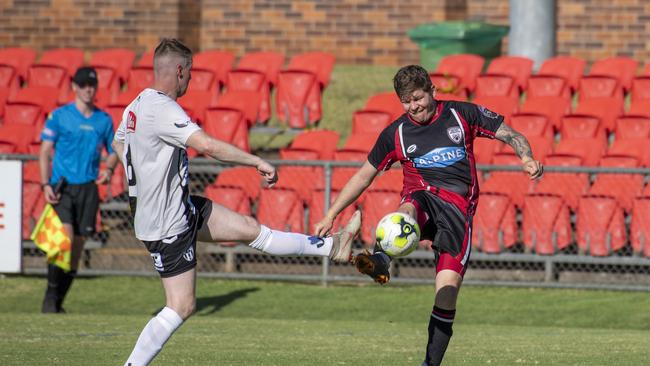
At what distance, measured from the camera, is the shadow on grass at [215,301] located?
12898mm

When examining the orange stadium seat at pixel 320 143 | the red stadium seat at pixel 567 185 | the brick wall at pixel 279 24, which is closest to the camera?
the red stadium seat at pixel 567 185

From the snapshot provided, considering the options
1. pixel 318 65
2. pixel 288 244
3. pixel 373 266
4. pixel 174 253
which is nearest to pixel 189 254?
pixel 174 253

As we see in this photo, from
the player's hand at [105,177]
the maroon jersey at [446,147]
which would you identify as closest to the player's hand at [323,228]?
the maroon jersey at [446,147]

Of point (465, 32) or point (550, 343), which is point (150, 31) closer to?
point (465, 32)

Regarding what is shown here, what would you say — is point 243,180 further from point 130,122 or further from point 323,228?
point 130,122

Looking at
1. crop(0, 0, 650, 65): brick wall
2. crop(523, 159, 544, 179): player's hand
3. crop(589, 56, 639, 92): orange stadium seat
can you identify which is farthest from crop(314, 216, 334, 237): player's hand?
crop(0, 0, 650, 65): brick wall

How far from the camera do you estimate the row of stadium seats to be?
1569 centimetres

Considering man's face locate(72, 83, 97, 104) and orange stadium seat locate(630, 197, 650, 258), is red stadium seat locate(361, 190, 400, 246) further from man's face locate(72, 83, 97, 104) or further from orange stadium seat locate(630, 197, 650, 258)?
man's face locate(72, 83, 97, 104)

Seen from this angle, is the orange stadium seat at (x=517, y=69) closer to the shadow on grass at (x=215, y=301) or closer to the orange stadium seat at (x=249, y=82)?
the orange stadium seat at (x=249, y=82)

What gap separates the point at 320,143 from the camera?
1448 centimetres

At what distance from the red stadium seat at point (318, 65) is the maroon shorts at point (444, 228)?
28.5 feet

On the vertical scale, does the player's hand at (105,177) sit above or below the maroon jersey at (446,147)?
below

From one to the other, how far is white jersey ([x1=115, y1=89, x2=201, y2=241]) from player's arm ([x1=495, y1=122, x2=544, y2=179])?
205cm

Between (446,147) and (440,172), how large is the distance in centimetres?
17
